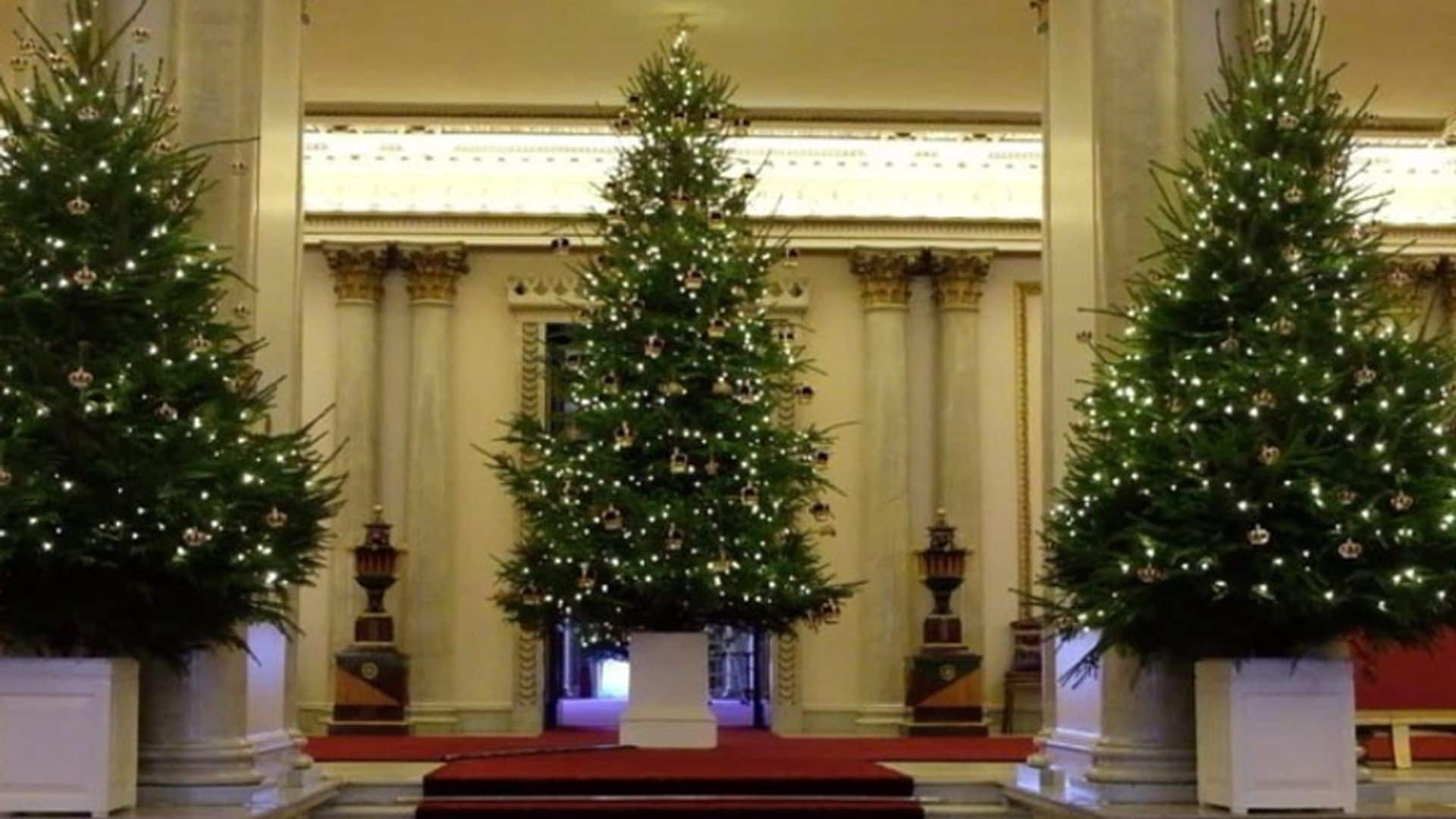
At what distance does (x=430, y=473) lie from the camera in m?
17.4

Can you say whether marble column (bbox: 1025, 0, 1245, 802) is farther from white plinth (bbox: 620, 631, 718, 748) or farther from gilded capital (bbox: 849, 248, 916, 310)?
gilded capital (bbox: 849, 248, 916, 310)

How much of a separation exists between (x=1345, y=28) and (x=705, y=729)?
6861 millimetres

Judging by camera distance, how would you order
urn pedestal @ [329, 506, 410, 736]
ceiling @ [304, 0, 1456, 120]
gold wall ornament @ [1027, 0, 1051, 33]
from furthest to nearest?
urn pedestal @ [329, 506, 410, 736], ceiling @ [304, 0, 1456, 120], gold wall ornament @ [1027, 0, 1051, 33]

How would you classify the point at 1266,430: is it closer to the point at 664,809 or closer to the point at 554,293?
the point at 664,809

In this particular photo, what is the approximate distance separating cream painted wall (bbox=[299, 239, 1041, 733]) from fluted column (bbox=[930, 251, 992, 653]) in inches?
2.7

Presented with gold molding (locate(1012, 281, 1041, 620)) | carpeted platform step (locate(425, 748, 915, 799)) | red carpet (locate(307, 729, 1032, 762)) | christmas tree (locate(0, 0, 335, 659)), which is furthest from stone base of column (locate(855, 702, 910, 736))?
christmas tree (locate(0, 0, 335, 659))

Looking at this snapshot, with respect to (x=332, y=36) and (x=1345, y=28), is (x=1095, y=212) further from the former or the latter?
(x=332, y=36)

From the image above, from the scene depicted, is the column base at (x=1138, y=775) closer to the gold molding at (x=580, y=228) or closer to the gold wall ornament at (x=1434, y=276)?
the gold molding at (x=580, y=228)

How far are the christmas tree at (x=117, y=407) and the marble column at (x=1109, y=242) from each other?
376 centimetres

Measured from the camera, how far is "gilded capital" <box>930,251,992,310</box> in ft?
58.7

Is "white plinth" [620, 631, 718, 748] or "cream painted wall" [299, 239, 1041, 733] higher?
"cream painted wall" [299, 239, 1041, 733]

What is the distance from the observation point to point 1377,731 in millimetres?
11375

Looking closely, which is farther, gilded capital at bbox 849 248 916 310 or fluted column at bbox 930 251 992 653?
gilded capital at bbox 849 248 916 310

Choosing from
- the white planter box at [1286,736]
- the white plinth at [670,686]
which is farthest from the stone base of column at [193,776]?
the white plinth at [670,686]
